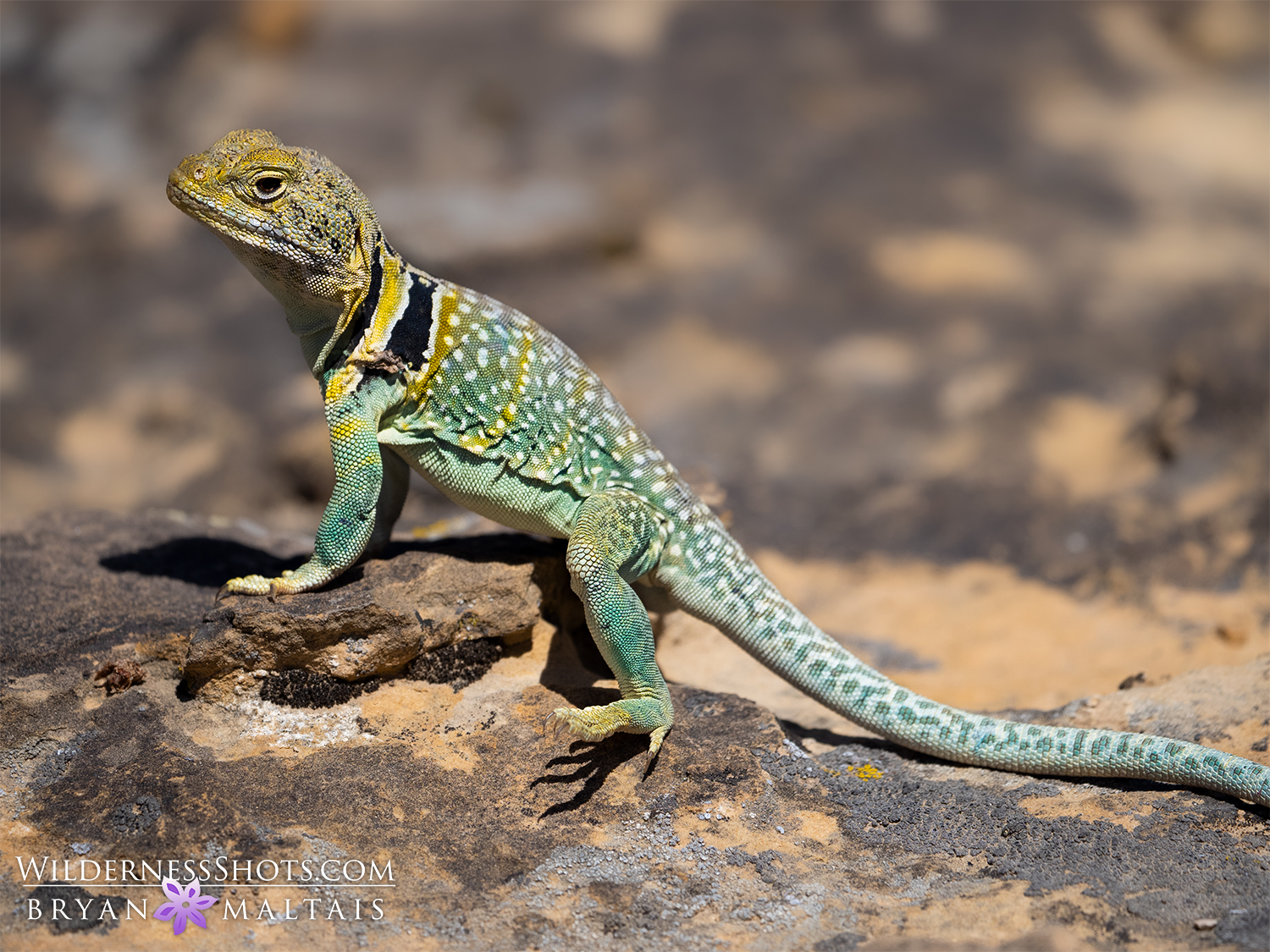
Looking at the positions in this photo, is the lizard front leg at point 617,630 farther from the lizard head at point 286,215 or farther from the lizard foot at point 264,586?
the lizard head at point 286,215

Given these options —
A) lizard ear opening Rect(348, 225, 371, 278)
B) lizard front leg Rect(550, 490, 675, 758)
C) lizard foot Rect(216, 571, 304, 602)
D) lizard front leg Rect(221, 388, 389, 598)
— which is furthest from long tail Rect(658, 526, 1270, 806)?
lizard ear opening Rect(348, 225, 371, 278)

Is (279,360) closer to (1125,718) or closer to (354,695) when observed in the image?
(354,695)

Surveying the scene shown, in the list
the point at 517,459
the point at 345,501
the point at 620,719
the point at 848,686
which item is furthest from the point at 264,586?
the point at 848,686

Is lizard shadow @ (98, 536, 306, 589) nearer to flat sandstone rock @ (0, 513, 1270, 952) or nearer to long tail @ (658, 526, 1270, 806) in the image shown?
flat sandstone rock @ (0, 513, 1270, 952)

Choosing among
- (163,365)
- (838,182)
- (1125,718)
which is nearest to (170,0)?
(163,365)

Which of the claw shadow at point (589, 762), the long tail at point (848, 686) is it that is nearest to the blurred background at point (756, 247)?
the long tail at point (848, 686)
